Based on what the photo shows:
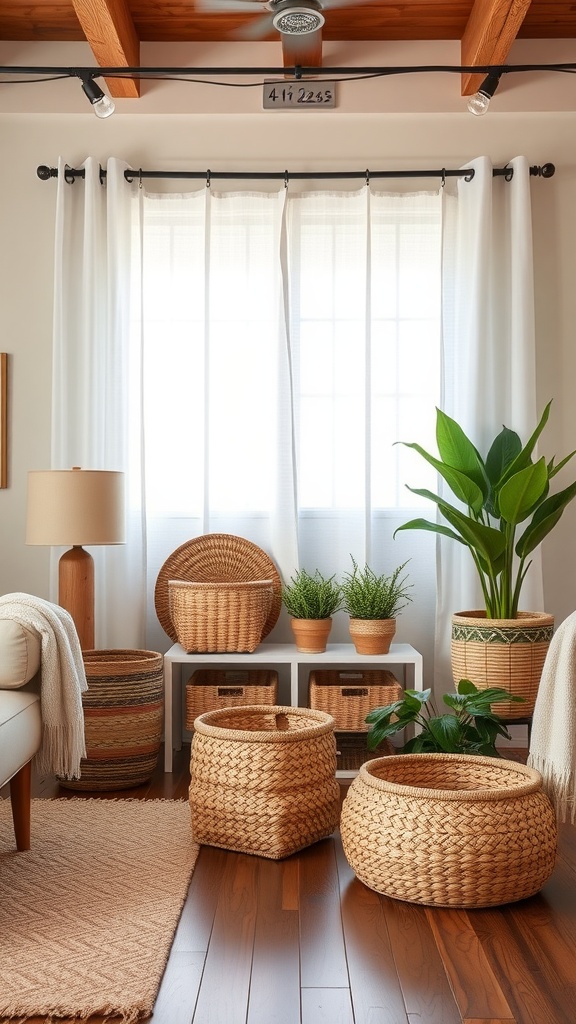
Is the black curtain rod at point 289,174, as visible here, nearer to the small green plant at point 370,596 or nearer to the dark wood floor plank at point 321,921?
the small green plant at point 370,596

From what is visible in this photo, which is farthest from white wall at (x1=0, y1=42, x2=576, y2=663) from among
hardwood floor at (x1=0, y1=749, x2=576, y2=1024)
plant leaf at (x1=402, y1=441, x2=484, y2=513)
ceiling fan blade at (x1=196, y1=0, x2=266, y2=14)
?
hardwood floor at (x1=0, y1=749, x2=576, y2=1024)

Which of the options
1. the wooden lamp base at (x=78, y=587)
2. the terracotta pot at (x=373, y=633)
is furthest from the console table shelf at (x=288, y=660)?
the wooden lamp base at (x=78, y=587)

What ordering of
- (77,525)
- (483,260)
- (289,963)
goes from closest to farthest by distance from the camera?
(289,963) < (77,525) < (483,260)

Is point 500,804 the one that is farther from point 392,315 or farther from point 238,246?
point 238,246

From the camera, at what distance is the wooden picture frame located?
399cm

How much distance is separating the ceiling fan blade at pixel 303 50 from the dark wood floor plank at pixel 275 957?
3.06m

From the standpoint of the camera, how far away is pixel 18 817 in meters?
2.58

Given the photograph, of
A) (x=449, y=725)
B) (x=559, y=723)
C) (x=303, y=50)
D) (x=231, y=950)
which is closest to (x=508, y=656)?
(x=449, y=725)

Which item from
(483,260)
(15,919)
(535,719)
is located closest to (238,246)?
(483,260)

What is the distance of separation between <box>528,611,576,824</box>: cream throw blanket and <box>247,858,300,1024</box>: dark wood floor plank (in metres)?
0.72

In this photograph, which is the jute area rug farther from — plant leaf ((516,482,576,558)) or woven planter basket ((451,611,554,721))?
plant leaf ((516,482,576,558))

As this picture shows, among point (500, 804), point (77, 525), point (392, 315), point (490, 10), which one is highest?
point (490, 10)

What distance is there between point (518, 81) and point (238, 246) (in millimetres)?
1387

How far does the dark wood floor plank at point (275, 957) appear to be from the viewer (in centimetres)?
175
